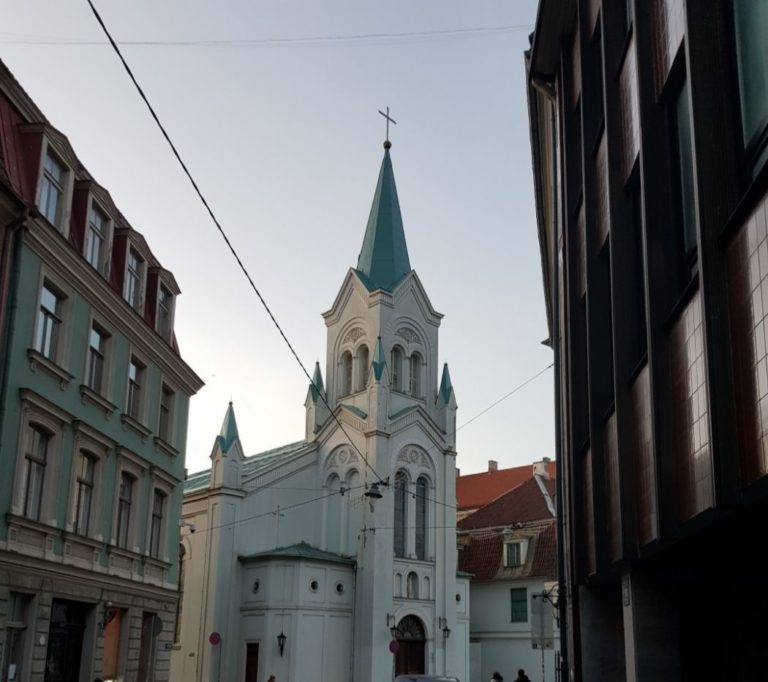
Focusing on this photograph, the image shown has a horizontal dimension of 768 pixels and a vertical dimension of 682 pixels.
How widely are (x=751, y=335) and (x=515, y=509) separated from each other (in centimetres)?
4709

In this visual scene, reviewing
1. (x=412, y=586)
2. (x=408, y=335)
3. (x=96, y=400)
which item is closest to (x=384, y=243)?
(x=408, y=335)

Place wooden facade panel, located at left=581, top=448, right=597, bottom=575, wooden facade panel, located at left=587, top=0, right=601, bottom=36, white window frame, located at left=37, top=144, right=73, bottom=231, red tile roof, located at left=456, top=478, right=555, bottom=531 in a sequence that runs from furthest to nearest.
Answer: red tile roof, located at left=456, top=478, right=555, bottom=531
white window frame, located at left=37, top=144, right=73, bottom=231
wooden facade panel, located at left=587, top=0, right=601, bottom=36
wooden facade panel, located at left=581, top=448, right=597, bottom=575

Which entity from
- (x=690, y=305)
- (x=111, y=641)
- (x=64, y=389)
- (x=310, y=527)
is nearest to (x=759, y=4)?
(x=690, y=305)

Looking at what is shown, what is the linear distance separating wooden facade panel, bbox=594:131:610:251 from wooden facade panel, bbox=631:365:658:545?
8.40ft

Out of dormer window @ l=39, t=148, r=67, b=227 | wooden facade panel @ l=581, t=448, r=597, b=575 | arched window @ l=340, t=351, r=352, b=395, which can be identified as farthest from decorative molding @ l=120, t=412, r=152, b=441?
arched window @ l=340, t=351, r=352, b=395

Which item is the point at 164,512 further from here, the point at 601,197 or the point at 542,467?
the point at 542,467

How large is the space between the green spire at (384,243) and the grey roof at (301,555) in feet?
44.6

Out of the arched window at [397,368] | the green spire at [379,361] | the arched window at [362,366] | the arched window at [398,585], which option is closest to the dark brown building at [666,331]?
the arched window at [398,585]

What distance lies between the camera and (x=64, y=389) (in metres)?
18.6

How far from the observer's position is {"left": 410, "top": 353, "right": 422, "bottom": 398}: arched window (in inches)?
1897

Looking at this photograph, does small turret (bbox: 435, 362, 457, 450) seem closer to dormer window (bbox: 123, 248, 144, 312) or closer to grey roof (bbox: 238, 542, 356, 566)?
grey roof (bbox: 238, 542, 356, 566)

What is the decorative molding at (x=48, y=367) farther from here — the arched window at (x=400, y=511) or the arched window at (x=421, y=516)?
Result: the arched window at (x=421, y=516)

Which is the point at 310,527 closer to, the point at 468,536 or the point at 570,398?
the point at 468,536

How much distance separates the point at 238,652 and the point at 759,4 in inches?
1518
